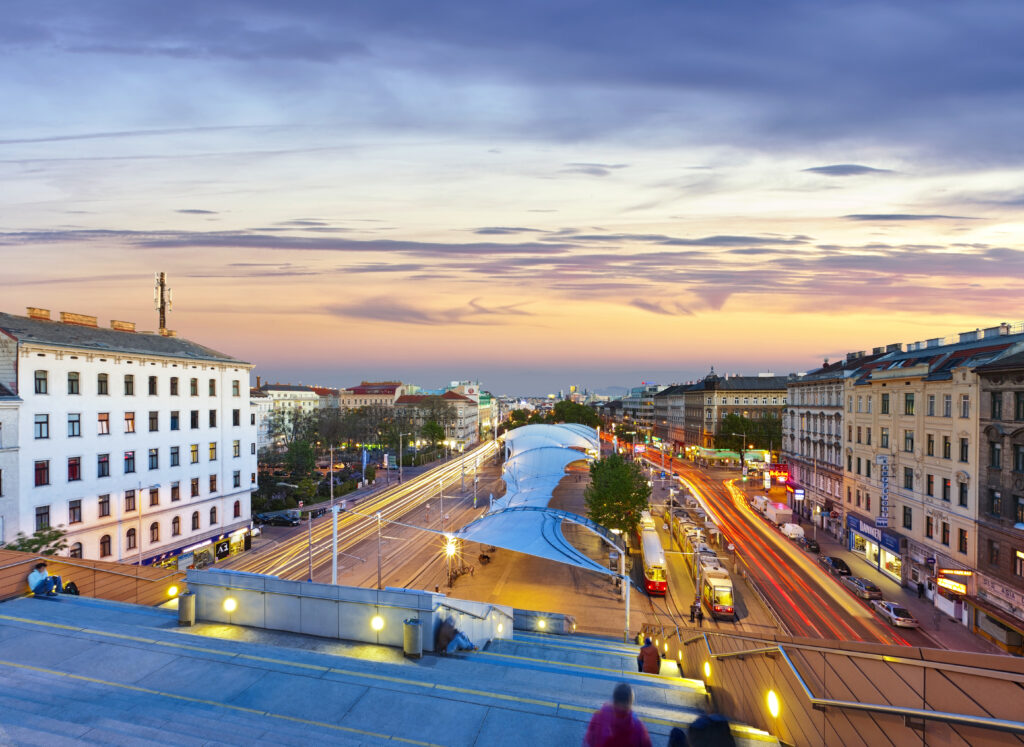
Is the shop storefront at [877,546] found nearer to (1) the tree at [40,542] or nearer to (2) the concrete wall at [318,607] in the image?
(2) the concrete wall at [318,607]

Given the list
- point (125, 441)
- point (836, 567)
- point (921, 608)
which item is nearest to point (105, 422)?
point (125, 441)

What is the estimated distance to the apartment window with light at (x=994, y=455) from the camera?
30906 mm

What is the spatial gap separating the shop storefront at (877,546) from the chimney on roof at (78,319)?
5704 centimetres

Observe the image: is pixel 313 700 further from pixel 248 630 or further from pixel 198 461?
pixel 198 461

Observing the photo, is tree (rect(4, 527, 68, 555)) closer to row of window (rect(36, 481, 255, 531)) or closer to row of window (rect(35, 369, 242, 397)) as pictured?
row of window (rect(36, 481, 255, 531))

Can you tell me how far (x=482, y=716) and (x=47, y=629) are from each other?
1060cm

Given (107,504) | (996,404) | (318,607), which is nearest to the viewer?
(318,607)

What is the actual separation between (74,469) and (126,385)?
605 cm

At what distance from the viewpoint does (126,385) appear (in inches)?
1539

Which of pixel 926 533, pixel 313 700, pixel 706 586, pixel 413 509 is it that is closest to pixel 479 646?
pixel 313 700

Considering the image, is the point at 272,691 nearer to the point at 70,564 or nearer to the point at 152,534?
the point at 70,564

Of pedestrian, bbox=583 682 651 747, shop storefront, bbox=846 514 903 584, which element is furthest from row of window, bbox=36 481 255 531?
shop storefront, bbox=846 514 903 584

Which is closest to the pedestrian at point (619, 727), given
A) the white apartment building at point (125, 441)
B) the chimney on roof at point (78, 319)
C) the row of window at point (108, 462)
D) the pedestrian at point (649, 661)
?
the pedestrian at point (649, 661)

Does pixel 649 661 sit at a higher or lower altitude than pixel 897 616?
higher
